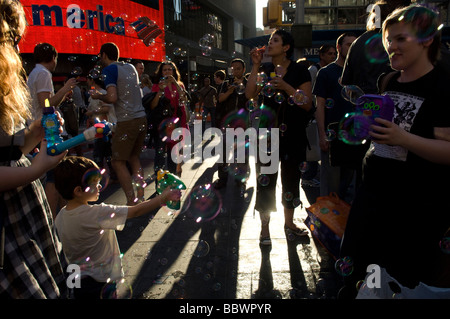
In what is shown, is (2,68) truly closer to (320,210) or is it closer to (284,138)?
(284,138)

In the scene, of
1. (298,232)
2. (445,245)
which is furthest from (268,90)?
(445,245)

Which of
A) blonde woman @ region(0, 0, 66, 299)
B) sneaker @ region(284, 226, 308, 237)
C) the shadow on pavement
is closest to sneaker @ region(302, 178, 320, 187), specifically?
the shadow on pavement

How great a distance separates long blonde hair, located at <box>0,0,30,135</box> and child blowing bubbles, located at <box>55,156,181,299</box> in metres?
0.55

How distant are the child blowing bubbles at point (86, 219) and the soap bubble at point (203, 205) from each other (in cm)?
168

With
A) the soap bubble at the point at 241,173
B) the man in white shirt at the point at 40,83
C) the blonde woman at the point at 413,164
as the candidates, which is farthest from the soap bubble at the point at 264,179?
the soap bubble at the point at 241,173

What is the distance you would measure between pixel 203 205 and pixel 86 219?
9.73ft

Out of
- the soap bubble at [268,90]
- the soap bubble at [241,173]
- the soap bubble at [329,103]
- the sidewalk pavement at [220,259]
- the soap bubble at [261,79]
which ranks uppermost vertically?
the soap bubble at [261,79]

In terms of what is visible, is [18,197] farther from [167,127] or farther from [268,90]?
[167,127]

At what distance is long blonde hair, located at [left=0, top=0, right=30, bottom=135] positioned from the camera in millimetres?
1507

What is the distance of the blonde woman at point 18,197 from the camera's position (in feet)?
4.78

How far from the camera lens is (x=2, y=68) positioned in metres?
1.52

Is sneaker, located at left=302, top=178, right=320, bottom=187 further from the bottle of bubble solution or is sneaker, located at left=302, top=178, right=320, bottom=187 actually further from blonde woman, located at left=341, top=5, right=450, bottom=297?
the bottle of bubble solution

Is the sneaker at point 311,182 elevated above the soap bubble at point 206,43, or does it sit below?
below

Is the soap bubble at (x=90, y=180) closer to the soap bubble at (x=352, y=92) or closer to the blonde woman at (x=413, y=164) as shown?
the blonde woman at (x=413, y=164)
